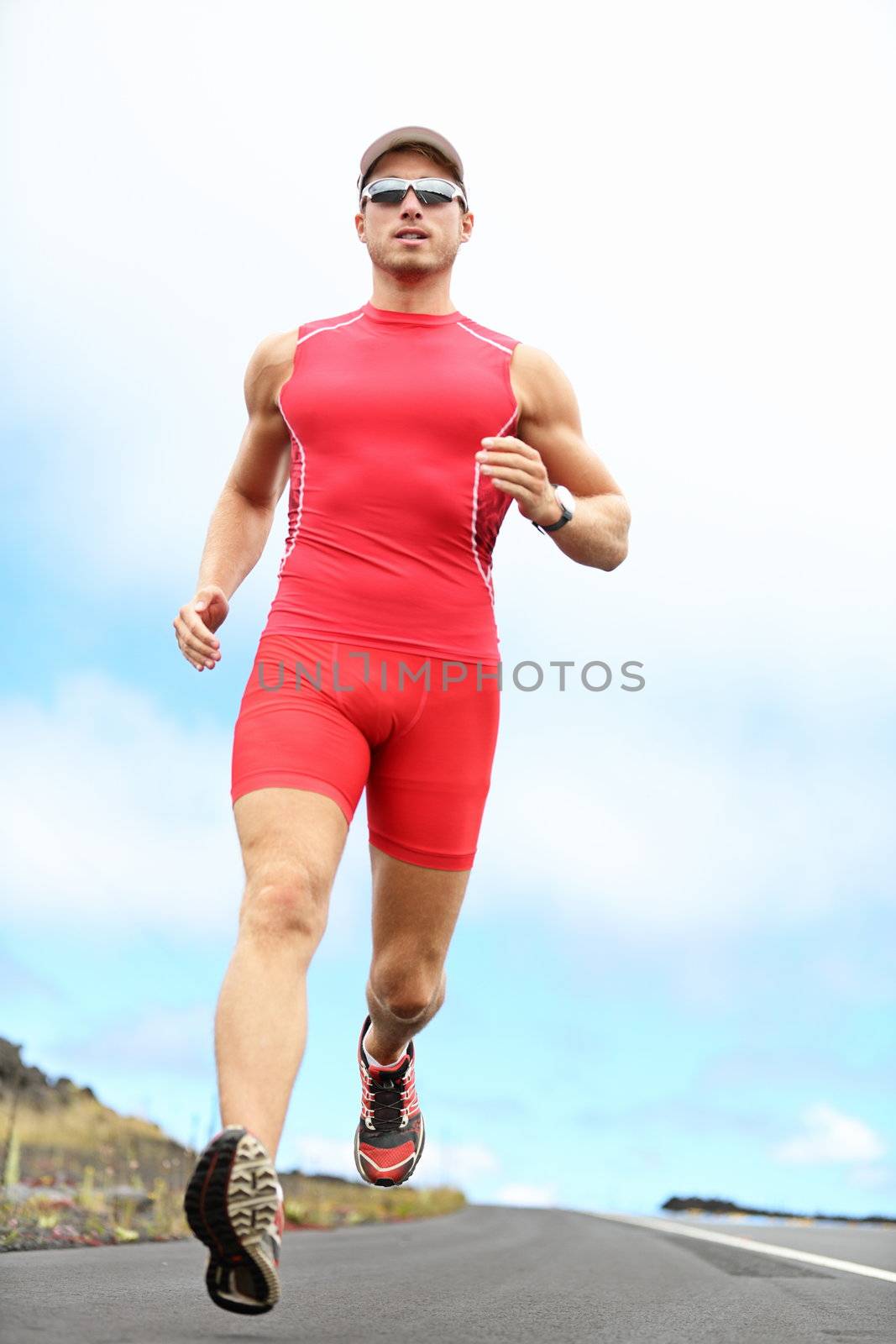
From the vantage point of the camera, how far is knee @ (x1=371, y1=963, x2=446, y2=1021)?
4.95 metres

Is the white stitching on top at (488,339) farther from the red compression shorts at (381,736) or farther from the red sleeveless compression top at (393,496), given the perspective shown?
the red compression shorts at (381,736)

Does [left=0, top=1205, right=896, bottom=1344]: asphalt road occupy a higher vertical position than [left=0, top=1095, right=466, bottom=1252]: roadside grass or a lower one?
lower

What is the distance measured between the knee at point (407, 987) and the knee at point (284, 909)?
4.10ft

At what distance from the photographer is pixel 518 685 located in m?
5.04

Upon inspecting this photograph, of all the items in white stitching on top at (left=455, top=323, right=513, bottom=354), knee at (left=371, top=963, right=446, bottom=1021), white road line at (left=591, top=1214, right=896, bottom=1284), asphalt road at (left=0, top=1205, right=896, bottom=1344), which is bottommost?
asphalt road at (left=0, top=1205, right=896, bottom=1344)

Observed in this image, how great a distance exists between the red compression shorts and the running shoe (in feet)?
4.23

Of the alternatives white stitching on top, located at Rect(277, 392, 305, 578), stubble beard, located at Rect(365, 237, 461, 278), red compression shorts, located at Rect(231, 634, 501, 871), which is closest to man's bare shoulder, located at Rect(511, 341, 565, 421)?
stubble beard, located at Rect(365, 237, 461, 278)

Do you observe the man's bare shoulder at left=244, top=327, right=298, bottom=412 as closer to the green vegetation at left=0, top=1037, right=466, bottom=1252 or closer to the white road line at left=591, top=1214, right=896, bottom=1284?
the green vegetation at left=0, top=1037, right=466, bottom=1252

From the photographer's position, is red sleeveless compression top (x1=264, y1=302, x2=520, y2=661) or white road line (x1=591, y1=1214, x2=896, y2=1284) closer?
red sleeveless compression top (x1=264, y1=302, x2=520, y2=661)

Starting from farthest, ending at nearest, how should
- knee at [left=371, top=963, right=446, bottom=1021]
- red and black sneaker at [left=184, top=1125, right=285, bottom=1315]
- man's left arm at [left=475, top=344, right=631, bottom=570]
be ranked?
knee at [left=371, top=963, right=446, bottom=1021], man's left arm at [left=475, top=344, right=631, bottom=570], red and black sneaker at [left=184, top=1125, right=285, bottom=1315]

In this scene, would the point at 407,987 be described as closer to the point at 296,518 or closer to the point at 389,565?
the point at 389,565

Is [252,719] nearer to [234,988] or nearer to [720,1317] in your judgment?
[234,988]

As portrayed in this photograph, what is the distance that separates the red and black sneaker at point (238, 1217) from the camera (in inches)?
121

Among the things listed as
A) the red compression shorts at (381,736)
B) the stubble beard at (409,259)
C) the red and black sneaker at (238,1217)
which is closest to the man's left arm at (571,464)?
the stubble beard at (409,259)
